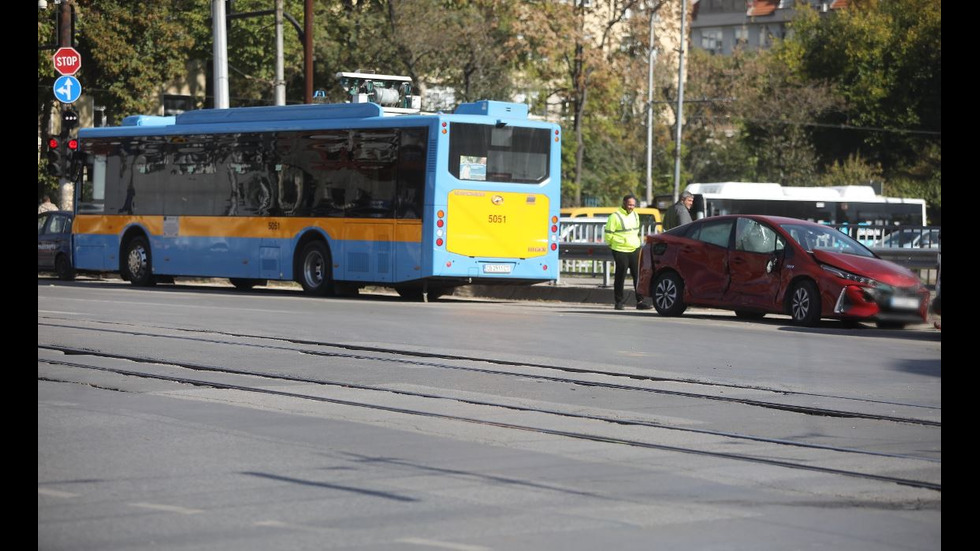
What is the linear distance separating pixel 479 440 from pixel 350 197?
17080 millimetres

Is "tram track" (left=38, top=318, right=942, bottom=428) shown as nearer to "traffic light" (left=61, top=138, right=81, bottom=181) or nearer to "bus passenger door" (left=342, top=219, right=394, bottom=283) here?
"bus passenger door" (left=342, top=219, right=394, bottom=283)

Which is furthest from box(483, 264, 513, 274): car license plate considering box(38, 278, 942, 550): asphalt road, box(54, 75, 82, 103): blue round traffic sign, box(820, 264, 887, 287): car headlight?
box(54, 75, 82, 103): blue round traffic sign

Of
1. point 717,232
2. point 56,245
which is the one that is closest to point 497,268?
point 717,232

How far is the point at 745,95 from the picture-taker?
7606cm

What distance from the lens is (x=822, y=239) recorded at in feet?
64.1

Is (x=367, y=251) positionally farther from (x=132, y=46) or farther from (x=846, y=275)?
(x=132, y=46)

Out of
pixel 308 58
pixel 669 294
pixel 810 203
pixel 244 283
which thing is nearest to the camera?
pixel 669 294

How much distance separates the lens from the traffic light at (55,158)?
31.3 metres

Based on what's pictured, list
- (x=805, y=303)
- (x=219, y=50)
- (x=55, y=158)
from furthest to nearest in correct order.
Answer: (x=219, y=50) < (x=55, y=158) < (x=805, y=303)

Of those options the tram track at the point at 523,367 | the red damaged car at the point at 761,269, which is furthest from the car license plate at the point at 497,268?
the tram track at the point at 523,367

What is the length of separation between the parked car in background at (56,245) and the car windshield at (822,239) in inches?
730

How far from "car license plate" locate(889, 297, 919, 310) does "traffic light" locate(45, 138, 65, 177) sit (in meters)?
23.8

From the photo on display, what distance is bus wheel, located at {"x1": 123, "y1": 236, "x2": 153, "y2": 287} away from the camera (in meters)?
29.9
